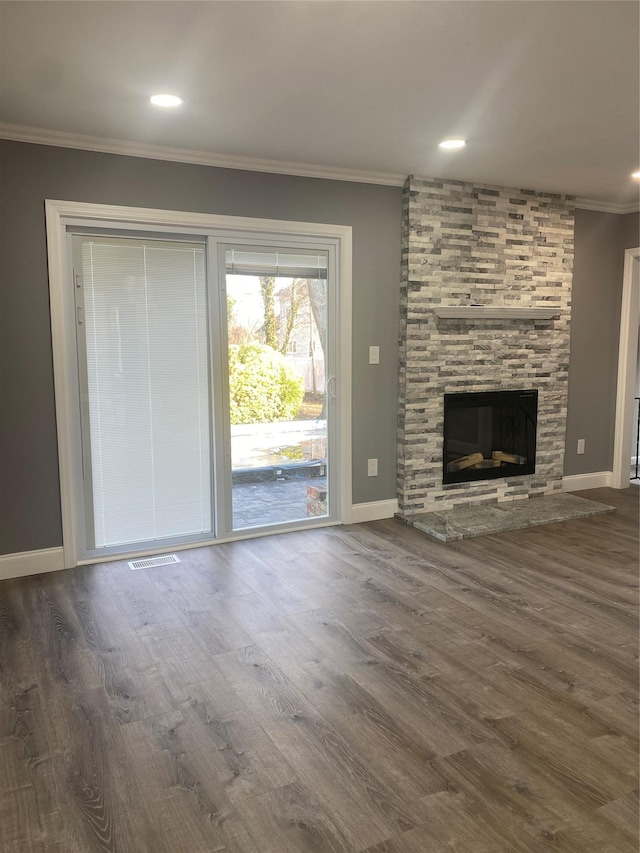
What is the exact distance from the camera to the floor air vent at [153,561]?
3871mm

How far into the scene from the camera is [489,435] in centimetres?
510

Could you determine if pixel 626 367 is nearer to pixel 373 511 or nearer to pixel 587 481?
pixel 587 481

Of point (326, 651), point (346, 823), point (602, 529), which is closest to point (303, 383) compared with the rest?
point (326, 651)

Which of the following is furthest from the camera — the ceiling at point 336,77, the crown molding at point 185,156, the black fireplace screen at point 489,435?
the black fireplace screen at point 489,435

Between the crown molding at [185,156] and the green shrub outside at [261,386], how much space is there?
1.13 m

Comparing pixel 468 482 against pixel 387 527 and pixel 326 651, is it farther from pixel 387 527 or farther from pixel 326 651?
pixel 326 651

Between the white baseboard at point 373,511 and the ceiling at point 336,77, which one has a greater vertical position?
the ceiling at point 336,77

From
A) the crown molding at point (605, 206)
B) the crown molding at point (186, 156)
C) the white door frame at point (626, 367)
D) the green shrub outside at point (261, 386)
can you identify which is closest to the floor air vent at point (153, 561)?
the green shrub outside at point (261, 386)

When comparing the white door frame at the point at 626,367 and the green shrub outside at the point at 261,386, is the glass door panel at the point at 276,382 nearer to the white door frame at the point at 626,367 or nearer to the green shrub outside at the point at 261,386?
the green shrub outside at the point at 261,386

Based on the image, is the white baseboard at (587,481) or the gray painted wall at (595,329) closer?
the gray painted wall at (595,329)

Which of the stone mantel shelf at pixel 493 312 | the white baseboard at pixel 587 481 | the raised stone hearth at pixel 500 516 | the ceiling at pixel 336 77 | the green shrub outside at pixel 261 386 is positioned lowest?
the raised stone hearth at pixel 500 516

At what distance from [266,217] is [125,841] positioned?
346 cm

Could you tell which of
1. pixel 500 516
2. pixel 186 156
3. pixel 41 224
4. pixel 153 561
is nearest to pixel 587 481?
pixel 500 516

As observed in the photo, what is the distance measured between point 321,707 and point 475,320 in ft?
10.8
